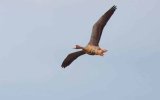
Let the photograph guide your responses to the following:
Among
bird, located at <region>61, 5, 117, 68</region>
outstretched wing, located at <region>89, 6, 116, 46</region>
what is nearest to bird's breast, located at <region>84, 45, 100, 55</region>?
bird, located at <region>61, 5, 117, 68</region>

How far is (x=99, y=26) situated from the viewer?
82.7m

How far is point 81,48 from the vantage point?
82938 millimetres

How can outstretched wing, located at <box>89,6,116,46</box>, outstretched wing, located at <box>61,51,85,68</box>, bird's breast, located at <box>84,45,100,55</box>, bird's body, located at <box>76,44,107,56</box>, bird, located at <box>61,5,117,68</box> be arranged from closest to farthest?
bird's body, located at <box>76,44,107,56</box> < bird's breast, located at <box>84,45,100,55</box> < bird, located at <box>61,5,117,68</box> < outstretched wing, located at <box>89,6,116,46</box> < outstretched wing, located at <box>61,51,85,68</box>

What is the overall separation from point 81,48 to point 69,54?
455cm

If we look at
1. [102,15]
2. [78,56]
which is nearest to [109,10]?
[102,15]

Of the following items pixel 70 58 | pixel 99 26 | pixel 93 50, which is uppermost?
pixel 99 26

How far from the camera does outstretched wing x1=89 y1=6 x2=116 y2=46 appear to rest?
8212cm

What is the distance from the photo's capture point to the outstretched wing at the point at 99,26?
82.1 meters

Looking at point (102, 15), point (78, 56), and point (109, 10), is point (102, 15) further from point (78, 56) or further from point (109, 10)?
point (78, 56)

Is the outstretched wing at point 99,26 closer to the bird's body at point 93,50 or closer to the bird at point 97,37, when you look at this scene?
the bird at point 97,37

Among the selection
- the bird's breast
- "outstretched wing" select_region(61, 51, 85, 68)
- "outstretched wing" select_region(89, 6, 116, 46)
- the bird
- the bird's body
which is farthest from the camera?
"outstretched wing" select_region(61, 51, 85, 68)

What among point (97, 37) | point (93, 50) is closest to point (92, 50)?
point (93, 50)

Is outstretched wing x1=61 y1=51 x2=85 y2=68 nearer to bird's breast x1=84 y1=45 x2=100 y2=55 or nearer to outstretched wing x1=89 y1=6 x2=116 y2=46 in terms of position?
bird's breast x1=84 y1=45 x2=100 y2=55

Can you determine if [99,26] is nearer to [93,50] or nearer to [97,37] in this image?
[97,37]
